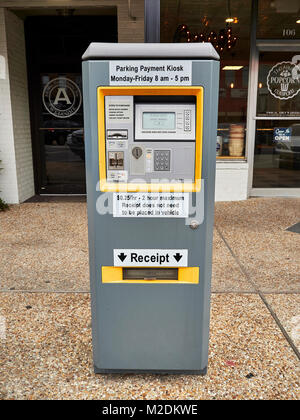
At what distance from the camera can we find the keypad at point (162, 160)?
2146mm

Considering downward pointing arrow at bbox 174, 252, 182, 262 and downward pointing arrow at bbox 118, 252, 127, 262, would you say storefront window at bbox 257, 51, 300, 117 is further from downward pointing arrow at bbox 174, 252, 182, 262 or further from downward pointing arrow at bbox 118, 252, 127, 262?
downward pointing arrow at bbox 118, 252, 127, 262

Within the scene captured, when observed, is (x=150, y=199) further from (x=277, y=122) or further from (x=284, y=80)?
(x=284, y=80)

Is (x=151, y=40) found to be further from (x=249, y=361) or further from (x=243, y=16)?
(x=243, y=16)

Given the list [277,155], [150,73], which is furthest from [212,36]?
[150,73]

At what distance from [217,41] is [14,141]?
4040 mm

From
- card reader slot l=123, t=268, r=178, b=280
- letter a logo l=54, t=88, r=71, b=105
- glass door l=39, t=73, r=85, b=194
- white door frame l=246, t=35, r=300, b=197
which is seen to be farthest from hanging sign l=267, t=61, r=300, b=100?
card reader slot l=123, t=268, r=178, b=280

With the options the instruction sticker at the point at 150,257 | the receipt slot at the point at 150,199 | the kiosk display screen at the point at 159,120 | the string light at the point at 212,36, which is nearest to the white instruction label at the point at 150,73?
the receipt slot at the point at 150,199

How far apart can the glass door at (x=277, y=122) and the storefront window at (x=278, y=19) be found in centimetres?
31

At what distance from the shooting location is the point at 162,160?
7.07ft

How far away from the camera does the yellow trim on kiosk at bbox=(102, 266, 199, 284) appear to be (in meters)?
2.32

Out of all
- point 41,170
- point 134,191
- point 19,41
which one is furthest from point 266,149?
point 134,191

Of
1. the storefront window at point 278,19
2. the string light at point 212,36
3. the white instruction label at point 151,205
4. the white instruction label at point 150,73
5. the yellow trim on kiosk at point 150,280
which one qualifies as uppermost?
the storefront window at point 278,19

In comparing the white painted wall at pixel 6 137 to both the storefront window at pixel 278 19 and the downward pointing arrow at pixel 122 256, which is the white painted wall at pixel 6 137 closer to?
the storefront window at pixel 278 19

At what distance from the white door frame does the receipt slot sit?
5785mm
